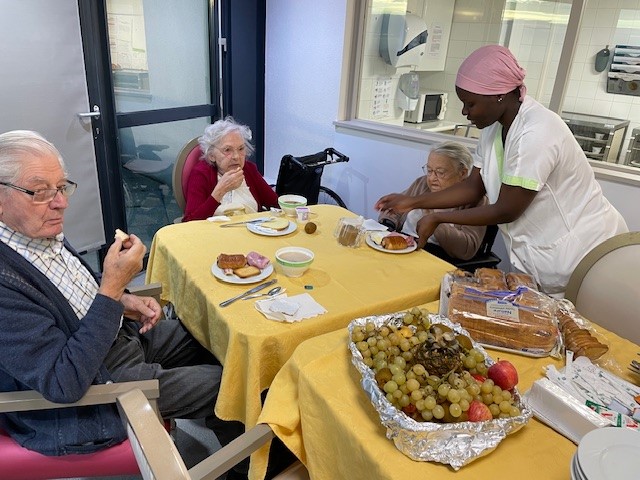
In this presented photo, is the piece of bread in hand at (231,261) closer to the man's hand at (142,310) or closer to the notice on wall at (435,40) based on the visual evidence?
the man's hand at (142,310)

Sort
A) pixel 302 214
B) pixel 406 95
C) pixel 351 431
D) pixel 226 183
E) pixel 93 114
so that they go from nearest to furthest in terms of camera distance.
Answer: pixel 351 431
pixel 302 214
pixel 226 183
pixel 93 114
pixel 406 95

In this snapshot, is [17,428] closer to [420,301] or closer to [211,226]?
[211,226]

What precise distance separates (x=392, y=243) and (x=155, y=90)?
86.3 inches

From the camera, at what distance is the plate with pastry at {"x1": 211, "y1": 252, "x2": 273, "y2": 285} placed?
1.44 metres

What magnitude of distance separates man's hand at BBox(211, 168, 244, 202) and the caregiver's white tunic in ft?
3.62

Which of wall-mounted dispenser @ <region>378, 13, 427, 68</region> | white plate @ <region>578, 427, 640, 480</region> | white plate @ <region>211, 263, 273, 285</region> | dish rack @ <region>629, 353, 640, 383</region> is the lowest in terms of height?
white plate @ <region>211, 263, 273, 285</region>

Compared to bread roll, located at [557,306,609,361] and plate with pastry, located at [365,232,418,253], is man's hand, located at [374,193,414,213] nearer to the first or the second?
plate with pastry, located at [365,232,418,253]

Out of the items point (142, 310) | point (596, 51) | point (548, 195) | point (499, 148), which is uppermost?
point (596, 51)

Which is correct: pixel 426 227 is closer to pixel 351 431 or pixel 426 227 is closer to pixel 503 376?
pixel 503 376

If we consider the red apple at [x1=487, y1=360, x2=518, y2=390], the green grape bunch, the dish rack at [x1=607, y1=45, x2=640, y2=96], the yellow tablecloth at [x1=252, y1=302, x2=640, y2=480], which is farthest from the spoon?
the dish rack at [x1=607, y1=45, x2=640, y2=96]

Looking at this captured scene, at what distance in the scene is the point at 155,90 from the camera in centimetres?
312

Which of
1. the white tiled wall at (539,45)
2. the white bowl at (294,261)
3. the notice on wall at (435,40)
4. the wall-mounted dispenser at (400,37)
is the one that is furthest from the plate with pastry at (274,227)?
the notice on wall at (435,40)

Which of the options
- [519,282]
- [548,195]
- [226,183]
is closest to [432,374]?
[519,282]

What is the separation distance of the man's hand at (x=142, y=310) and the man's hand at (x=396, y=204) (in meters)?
0.95
